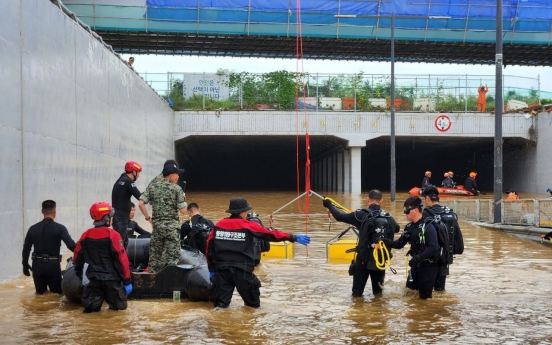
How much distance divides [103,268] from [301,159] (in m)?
52.5

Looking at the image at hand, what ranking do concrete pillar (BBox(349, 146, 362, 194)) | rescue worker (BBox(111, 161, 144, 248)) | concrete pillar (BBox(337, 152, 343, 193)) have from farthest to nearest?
1. concrete pillar (BBox(337, 152, 343, 193))
2. concrete pillar (BBox(349, 146, 362, 194))
3. rescue worker (BBox(111, 161, 144, 248))

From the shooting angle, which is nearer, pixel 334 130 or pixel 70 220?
pixel 70 220

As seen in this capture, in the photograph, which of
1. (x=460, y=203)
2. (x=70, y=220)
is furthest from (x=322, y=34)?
(x=70, y=220)

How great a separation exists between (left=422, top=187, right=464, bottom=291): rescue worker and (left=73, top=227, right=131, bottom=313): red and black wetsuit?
4076 millimetres

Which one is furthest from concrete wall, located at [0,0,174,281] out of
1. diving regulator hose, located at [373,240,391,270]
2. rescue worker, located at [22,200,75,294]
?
diving regulator hose, located at [373,240,391,270]

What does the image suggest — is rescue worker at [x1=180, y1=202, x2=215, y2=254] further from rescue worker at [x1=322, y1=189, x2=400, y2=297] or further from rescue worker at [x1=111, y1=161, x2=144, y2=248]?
rescue worker at [x1=322, y1=189, x2=400, y2=297]

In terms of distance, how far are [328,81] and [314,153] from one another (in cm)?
1533

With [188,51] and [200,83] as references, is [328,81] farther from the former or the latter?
[188,51]

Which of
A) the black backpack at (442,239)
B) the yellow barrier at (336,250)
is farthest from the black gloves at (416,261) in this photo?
the yellow barrier at (336,250)

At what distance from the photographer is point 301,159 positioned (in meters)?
61.5

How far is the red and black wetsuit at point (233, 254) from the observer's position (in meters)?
9.23

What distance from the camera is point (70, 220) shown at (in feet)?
49.8

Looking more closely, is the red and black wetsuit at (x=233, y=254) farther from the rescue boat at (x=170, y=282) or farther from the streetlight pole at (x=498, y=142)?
the streetlight pole at (x=498, y=142)

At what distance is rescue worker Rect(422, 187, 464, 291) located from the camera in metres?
10.6
